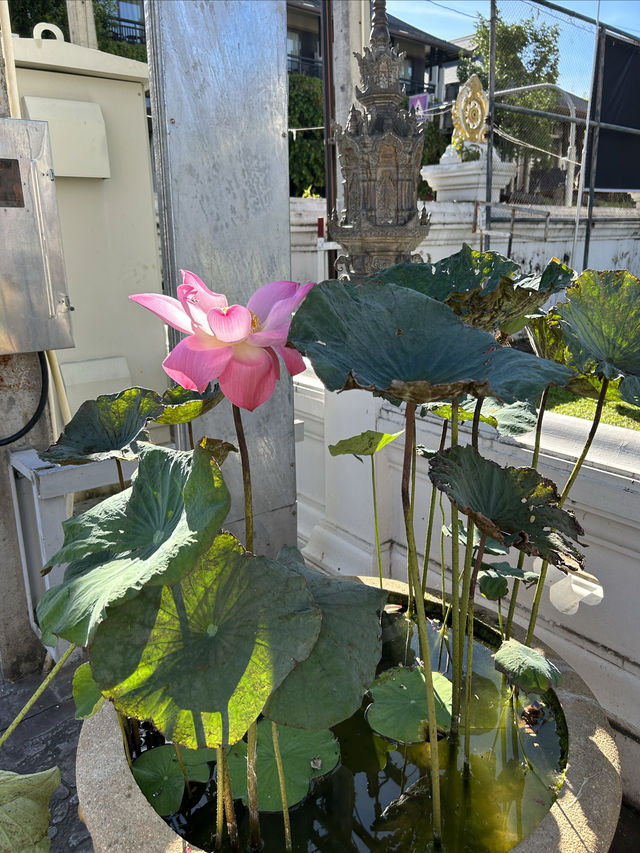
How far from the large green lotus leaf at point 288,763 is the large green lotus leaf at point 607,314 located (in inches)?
30.4

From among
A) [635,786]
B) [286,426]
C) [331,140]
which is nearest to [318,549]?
[286,426]

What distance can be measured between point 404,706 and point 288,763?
0.23 metres

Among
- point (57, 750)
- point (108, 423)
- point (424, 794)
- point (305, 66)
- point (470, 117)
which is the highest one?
point (305, 66)

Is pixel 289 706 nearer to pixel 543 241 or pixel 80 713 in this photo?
pixel 80 713

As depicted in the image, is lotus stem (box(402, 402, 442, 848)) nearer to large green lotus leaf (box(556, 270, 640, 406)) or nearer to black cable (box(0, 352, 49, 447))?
large green lotus leaf (box(556, 270, 640, 406))

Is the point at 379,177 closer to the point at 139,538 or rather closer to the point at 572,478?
the point at 572,478

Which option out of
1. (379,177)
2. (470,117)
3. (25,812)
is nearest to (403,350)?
(25,812)

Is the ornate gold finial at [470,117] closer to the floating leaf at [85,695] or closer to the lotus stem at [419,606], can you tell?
the lotus stem at [419,606]

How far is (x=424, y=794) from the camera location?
108cm

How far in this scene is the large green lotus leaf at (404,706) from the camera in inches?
44.8

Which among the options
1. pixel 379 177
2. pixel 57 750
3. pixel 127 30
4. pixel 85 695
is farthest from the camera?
pixel 127 30

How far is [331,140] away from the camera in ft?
14.5

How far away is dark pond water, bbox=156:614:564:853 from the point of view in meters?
1.00

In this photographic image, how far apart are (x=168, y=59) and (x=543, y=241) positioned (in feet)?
24.3
